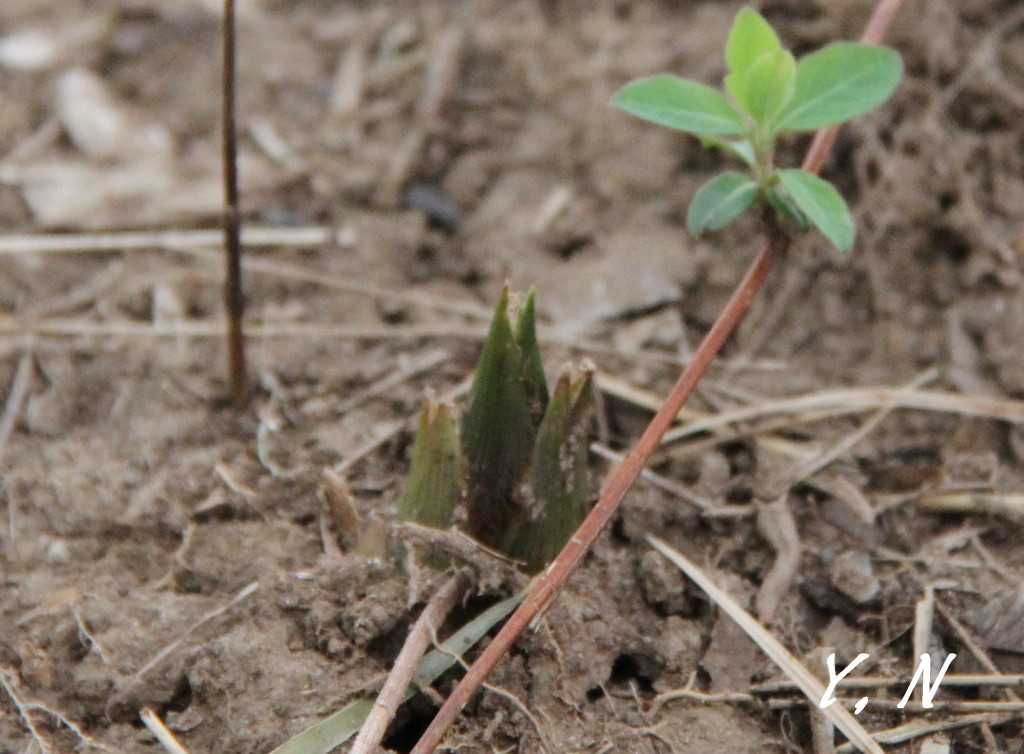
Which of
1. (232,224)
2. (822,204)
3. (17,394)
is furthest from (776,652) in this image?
(17,394)

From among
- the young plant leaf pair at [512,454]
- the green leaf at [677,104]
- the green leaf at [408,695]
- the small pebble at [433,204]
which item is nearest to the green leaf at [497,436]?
the young plant leaf pair at [512,454]

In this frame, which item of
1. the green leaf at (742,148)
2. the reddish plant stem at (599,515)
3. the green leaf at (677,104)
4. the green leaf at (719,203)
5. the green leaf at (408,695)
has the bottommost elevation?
the green leaf at (408,695)

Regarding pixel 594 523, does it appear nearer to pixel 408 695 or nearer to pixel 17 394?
pixel 408 695

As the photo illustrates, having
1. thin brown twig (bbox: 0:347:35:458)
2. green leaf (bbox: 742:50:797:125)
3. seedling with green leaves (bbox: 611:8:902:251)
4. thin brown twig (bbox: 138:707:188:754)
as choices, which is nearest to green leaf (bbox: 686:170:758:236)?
seedling with green leaves (bbox: 611:8:902:251)

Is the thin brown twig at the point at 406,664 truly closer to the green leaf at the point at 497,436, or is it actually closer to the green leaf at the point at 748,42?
the green leaf at the point at 497,436

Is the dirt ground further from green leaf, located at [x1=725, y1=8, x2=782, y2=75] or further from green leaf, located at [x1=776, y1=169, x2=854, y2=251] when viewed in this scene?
green leaf, located at [x1=725, y1=8, x2=782, y2=75]

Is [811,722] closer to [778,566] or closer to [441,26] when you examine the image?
[778,566]
